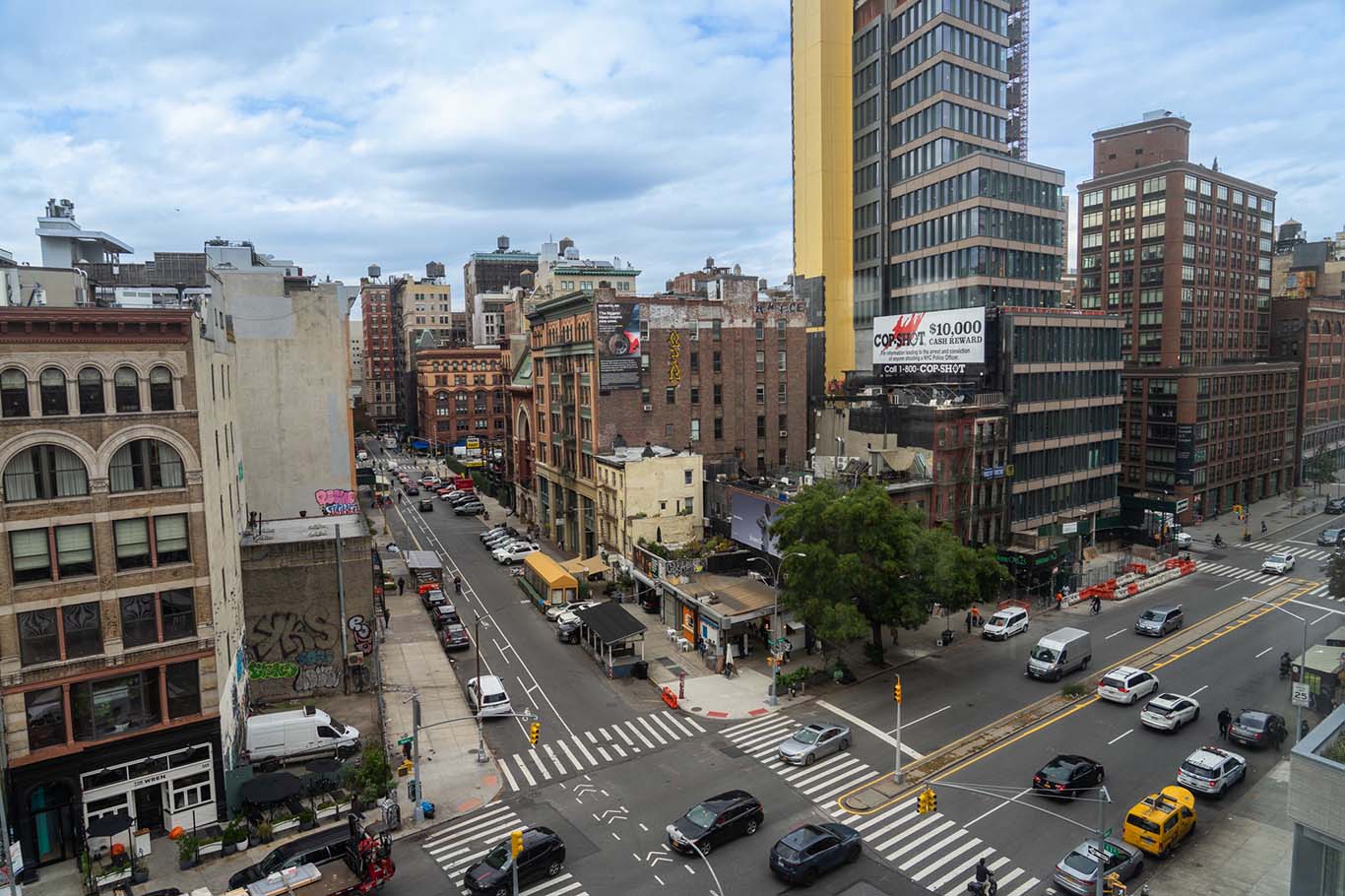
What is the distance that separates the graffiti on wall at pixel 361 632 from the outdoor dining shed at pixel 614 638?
1339cm

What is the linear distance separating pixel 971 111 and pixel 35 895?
291 feet

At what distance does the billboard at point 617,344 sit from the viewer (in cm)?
7081

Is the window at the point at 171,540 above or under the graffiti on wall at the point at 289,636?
above

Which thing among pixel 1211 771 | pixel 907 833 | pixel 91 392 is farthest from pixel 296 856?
pixel 1211 771

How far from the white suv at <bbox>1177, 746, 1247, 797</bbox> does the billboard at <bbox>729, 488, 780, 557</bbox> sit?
83.6 ft

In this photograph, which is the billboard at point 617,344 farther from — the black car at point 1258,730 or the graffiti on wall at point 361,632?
Result: the black car at point 1258,730

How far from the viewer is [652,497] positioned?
218 feet

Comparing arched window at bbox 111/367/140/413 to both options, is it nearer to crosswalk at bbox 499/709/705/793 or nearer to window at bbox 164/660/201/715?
window at bbox 164/660/201/715

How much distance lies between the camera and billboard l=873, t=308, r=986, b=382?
63.7 m

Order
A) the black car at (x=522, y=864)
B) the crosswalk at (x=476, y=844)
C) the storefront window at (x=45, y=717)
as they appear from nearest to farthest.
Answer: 1. the black car at (x=522, y=864)
2. the crosswalk at (x=476, y=844)
3. the storefront window at (x=45, y=717)

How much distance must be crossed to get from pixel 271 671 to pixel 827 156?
75.9 m

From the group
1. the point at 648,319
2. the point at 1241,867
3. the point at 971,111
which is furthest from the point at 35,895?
the point at 971,111

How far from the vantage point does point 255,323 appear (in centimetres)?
5509

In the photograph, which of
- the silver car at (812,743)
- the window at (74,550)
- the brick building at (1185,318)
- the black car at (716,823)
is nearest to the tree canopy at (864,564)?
the silver car at (812,743)
